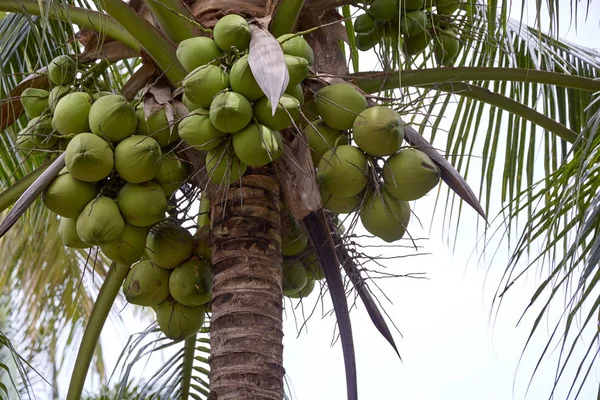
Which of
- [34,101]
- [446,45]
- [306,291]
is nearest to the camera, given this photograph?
[34,101]

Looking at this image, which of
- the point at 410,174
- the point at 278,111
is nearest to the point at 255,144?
the point at 278,111

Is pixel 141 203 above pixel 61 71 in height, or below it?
below

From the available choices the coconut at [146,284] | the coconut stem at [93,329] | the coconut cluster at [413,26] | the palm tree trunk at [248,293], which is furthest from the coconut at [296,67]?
the coconut stem at [93,329]

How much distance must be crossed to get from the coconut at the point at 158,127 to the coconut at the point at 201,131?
16cm

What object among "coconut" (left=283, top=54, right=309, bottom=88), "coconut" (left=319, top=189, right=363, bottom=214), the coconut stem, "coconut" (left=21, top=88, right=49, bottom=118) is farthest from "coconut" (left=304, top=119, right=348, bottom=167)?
"coconut" (left=21, top=88, right=49, bottom=118)

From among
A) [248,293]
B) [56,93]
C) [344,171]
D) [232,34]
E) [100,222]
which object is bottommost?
[248,293]

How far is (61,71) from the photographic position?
235 centimetres

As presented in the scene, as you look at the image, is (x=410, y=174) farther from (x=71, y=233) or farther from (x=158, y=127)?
(x=71, y=233)

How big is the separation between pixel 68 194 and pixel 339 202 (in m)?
0.68

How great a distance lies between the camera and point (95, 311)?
2477 millimetres

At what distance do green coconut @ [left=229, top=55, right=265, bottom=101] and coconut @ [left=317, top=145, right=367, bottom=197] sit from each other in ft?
0.87

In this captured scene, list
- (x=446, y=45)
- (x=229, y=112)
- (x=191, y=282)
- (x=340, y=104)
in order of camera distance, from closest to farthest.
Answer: (x=229, y=112), (x=340, y=104), (x=191, y=282), (x=446, y=45)

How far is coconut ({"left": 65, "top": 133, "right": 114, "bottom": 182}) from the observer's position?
1.91 meters

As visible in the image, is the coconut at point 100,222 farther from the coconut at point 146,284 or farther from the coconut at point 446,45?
the coconut at point 446,45
